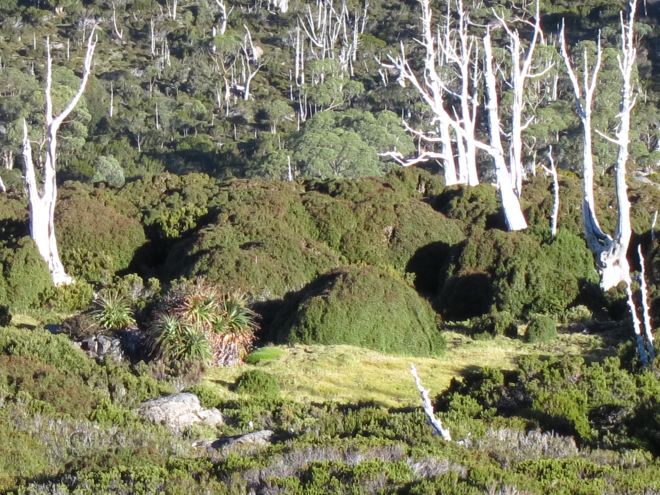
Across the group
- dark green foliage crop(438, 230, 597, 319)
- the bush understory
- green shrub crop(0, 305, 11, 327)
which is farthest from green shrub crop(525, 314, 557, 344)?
green shrub crop(0, 305, 11, 327)

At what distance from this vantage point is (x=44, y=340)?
47.4ft

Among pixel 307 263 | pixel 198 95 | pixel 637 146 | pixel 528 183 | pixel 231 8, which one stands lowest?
pixel 307 263

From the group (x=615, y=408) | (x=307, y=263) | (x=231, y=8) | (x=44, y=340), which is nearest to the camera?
Answer: (x=615, y=408)

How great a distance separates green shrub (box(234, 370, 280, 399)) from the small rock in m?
1.48

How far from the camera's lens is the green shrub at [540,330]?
57.9 ft

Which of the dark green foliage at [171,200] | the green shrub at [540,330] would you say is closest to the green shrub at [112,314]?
the green shrub at [540,330]

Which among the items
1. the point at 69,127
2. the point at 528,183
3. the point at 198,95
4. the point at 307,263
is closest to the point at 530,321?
the point at 307,263

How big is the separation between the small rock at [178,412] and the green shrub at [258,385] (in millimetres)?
1476

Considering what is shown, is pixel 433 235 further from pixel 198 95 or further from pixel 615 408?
pixel 198 95

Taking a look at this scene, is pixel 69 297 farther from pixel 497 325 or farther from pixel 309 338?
pixel 497 325

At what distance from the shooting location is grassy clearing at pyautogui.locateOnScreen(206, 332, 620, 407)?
14.2 meters

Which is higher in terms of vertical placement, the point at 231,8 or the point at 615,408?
the point at 231,8

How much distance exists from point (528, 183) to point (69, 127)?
4161cm

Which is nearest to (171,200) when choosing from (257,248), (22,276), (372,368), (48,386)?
(257,248)
